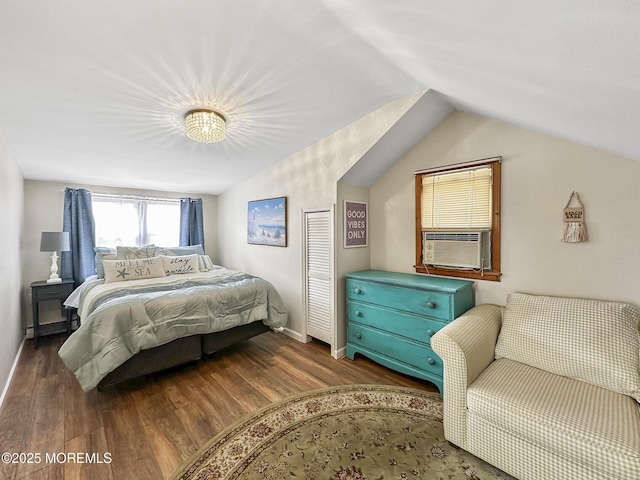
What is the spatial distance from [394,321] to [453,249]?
86 centimetres

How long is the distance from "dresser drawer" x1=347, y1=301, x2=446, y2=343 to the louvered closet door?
296 mm

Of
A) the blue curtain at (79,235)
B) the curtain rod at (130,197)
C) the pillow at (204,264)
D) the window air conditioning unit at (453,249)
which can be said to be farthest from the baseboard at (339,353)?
the curtain rod at (130,197)

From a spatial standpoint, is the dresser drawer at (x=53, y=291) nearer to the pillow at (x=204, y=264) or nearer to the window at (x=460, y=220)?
the pillow at (x=204, y=264)

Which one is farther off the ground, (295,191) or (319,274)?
(295,191)

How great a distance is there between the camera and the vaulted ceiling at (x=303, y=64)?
96cm

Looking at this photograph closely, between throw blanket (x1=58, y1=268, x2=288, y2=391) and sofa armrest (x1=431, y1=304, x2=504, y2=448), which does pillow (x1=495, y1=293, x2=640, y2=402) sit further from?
throw blanket (x1=58, y1=268, x2=288, y2=391)

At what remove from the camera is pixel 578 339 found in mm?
1607

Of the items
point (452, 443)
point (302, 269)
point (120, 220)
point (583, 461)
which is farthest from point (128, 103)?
point (583, 461)

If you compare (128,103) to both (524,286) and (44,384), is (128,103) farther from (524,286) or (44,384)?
(524,286)

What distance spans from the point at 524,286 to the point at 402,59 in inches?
75.0

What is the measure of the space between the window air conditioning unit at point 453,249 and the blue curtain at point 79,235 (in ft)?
14.4

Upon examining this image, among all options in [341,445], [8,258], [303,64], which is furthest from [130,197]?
[341,445]

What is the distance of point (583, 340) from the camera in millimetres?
1595

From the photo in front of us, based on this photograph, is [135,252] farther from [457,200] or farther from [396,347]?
[457,200]
